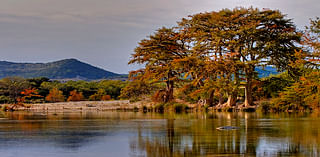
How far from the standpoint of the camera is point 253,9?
32.3 m

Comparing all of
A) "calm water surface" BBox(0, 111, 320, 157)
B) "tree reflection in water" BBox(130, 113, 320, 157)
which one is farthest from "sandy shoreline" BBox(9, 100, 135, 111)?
"tree reflection in water" BBox(130, 113, 320, 157)

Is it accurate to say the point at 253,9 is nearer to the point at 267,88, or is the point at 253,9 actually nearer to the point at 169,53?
the point at 267,88

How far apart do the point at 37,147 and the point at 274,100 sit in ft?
66.9

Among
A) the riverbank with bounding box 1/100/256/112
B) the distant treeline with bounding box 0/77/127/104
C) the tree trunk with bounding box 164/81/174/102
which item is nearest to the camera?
the riverbank with bounding box 1/100/256/112

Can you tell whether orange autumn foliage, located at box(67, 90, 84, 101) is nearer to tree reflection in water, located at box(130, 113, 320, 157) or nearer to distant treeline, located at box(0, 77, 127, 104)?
distant treeline, located at box(0, 77, 127, 104)

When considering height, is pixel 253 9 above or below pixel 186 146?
above

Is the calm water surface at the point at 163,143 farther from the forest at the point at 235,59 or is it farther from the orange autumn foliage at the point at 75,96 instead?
the orange autumn foliage at the point at 75,96

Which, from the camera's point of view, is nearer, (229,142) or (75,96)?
(229,142)

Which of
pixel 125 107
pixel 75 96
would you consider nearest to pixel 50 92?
pixel 75 96

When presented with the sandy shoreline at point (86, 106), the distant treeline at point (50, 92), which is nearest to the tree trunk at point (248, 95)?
the sandy shoreline at point (86, 106)

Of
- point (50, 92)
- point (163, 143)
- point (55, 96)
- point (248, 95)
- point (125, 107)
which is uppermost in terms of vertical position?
point (50, 92)

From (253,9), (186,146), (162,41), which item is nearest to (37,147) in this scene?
(186,146)

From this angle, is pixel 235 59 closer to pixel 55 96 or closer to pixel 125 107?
pixel 125 107

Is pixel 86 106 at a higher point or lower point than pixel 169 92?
lower
